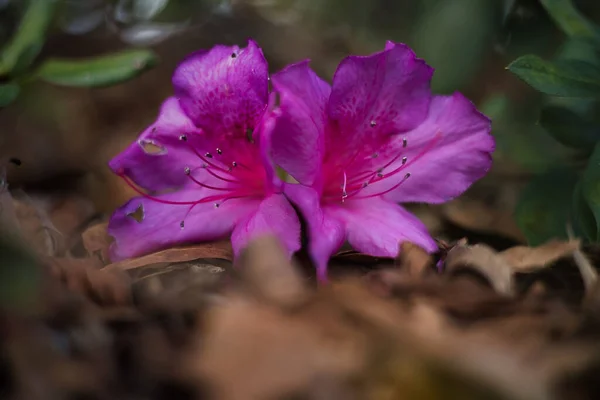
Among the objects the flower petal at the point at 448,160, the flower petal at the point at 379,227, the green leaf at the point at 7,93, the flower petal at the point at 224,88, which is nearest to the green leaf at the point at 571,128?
the flower petal at the point at 448,160

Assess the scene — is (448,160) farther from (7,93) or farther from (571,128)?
(7,93)

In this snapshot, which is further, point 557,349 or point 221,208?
point 221,208

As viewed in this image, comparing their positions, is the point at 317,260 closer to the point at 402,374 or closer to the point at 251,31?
the point at 402,374

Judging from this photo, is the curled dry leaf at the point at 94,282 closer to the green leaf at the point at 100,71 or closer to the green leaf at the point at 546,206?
the green leaf at the point at 100,71

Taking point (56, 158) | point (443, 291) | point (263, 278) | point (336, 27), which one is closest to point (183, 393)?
point (263, 278)

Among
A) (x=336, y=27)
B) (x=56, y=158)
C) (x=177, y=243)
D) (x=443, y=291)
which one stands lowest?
(x=56, y=158)

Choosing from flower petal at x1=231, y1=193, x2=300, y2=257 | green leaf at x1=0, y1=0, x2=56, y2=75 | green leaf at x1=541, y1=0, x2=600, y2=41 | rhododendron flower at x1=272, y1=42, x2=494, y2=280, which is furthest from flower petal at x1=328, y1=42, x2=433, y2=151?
green leaf at x1=0, y1=0, x2=56, y2=75

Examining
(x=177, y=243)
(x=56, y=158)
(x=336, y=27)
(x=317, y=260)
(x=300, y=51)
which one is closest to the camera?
(x=317, y=260)

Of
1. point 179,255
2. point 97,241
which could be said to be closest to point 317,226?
point 179,255
